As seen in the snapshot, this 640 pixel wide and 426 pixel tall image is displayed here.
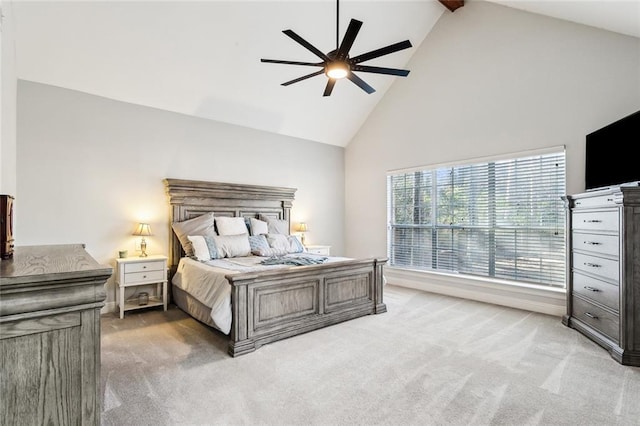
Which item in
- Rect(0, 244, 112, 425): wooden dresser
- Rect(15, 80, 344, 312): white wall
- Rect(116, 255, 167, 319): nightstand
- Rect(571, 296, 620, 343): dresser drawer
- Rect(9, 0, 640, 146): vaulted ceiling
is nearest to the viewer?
Rect(0, 244, 112, 425): wooden dresser

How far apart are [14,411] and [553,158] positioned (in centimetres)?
509

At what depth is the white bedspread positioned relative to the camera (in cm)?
284

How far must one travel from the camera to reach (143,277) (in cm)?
392

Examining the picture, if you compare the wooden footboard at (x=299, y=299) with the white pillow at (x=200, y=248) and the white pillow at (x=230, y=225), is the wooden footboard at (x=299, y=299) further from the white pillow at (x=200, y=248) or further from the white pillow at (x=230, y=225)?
the white pillow at (x=230, y=225)

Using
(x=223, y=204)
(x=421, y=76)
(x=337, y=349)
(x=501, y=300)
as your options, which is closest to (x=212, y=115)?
(x=223, y=204)

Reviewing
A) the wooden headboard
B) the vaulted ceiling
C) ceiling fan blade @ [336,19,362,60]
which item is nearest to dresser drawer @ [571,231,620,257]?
the vaulted ceiling

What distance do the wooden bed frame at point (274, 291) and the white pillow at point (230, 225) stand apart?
10.5 inches

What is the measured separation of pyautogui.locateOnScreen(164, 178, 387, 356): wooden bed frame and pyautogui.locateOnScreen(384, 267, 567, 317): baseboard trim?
4.94 ft

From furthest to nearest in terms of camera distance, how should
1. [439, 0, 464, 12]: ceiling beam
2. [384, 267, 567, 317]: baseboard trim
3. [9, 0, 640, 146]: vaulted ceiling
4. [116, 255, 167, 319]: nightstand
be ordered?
[439, 0, 464, 12]: ceiling beam
[384, 267, 567, 317]: baseboard trim
[116, 255, 167, 319]: nightstand
[9, 0, 640, 146]: vaulted ceiling

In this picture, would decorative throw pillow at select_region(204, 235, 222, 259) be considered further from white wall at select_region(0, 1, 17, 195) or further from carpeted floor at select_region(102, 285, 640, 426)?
white wall at select_region(0, 1, 17, 195)

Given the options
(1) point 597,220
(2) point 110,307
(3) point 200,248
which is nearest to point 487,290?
(1) point 597,220

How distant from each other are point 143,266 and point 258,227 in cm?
164

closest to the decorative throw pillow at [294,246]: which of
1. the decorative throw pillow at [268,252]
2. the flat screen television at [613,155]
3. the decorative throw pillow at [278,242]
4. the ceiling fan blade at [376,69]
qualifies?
the decorative throw pillow at [278,242]

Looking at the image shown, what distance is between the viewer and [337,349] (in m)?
2.92
